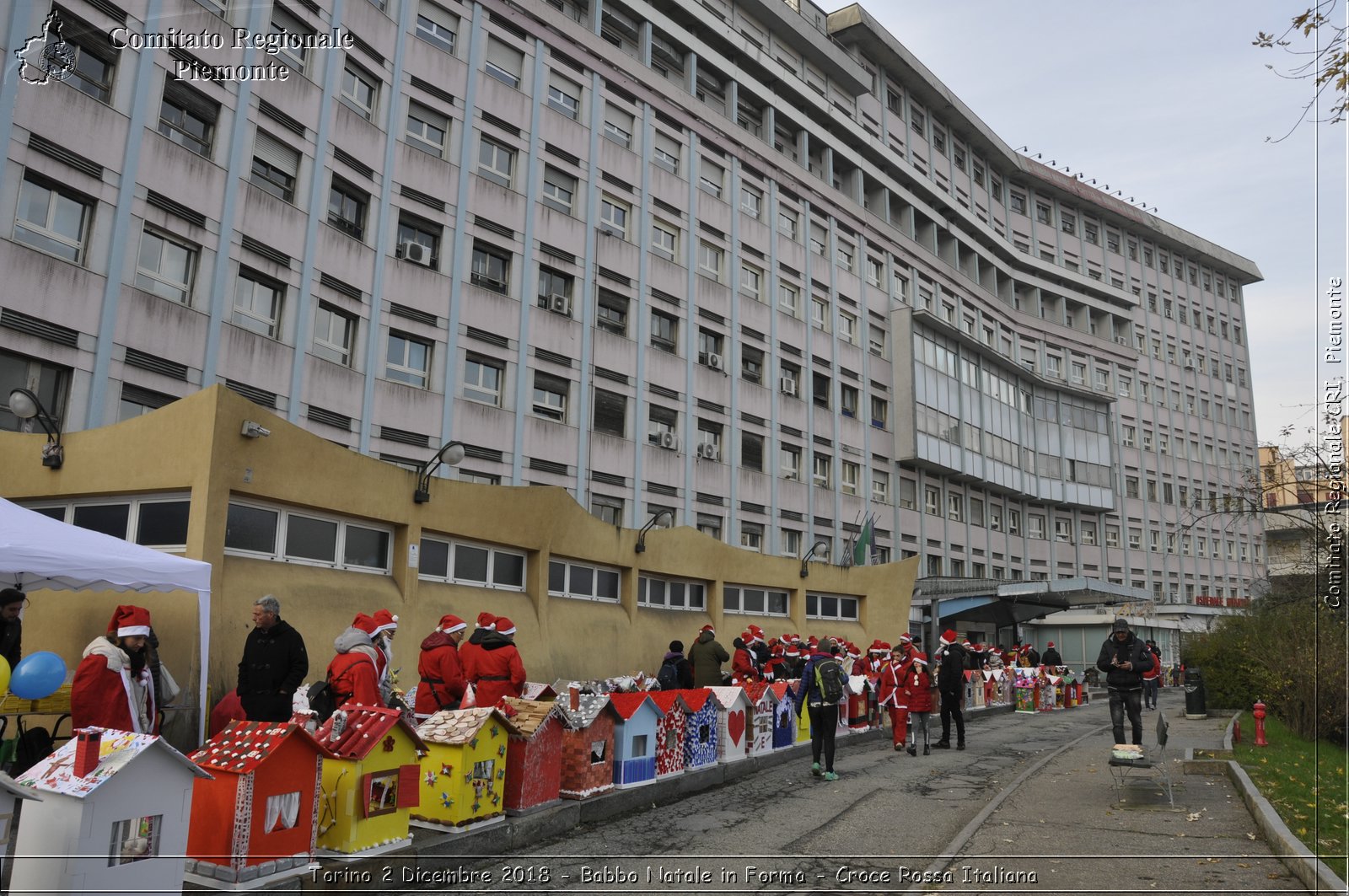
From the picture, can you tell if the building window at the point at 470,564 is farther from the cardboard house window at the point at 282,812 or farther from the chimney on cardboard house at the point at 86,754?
the chimney on cardboard house at the point at 86,754

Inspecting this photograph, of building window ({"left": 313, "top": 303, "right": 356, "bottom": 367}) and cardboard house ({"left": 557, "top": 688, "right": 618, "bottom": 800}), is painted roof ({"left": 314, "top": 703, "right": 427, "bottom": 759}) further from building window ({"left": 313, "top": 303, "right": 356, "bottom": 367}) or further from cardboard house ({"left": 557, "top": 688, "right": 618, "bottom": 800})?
building window ({"left": 313, "top": 303, "right": 356, "bottom": 367})

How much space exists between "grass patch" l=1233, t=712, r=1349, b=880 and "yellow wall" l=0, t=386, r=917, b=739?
38.2ft

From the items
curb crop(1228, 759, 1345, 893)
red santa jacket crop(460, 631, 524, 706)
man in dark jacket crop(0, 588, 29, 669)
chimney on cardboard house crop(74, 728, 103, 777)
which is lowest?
curb crop(1228, 759, 1345, 893)

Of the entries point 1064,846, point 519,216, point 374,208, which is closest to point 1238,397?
point 519,216

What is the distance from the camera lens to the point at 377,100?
24656mm

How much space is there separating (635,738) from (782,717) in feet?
16.2

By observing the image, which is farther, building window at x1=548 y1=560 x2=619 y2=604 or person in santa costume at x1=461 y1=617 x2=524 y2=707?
building window at x1=548 y1=560 x2=619 y2=604

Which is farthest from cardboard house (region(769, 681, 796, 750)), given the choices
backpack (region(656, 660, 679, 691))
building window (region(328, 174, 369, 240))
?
building window (region(328, 174, 369, 240))

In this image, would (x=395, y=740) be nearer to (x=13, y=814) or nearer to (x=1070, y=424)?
(x=13, y=814)

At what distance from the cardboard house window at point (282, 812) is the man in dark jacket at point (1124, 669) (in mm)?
9559

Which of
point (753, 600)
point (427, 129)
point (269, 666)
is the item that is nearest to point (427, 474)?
point (269, 666)

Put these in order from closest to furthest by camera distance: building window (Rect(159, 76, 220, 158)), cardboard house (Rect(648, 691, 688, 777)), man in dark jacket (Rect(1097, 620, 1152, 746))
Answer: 1. cardboard house (Rect(648, 691, 688, 777))
2. man in dark jacket (Rect(1097, 620, 1152, 746))
3. building window (Rect(159, 76, 220, 158))

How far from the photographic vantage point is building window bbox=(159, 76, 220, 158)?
19.5m

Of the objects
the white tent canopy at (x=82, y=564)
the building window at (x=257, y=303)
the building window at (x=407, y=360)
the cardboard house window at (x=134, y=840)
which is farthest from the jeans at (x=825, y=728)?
the building window at (x=407, y=360)
